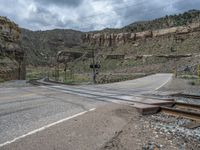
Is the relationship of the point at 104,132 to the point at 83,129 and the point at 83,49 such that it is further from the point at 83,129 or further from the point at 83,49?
the point at 83,49

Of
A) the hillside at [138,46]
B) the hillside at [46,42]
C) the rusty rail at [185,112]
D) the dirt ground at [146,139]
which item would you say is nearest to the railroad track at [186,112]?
the rusty rail at [185,112]

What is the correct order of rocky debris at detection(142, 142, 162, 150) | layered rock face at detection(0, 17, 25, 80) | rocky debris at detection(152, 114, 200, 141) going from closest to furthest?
rocky debris at detection(142, 142, 162, 150) < rocky debris at detection(152, 114, 200, 141) < layered rock face at detection(0, 17, 25, 80)

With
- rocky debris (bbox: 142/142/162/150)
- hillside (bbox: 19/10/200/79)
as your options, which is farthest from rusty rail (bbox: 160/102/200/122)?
hillside (bbox: 19/10/200/79)

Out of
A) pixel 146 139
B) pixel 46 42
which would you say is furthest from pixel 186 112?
pixel 46 42

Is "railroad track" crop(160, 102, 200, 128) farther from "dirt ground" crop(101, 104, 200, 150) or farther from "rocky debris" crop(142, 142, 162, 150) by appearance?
"rocky debris" crop(142, 142, 162, 150)

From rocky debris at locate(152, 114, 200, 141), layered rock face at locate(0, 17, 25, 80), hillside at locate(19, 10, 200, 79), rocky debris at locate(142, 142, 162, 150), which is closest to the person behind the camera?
rocky debris at locate(142, 142, 162, 150)

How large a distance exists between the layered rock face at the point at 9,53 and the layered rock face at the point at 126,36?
6979cm

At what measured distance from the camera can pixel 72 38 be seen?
6629 inches

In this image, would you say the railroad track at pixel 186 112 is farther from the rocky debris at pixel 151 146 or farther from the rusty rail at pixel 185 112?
the rocky debris at pixel 151 146

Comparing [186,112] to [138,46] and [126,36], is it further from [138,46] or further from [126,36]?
[126,36]

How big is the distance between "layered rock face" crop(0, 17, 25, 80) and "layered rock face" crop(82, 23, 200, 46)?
69.8 meters

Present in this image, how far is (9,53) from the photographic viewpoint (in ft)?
123

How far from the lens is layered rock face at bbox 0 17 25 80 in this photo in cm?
3225

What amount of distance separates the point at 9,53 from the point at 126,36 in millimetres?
89263
